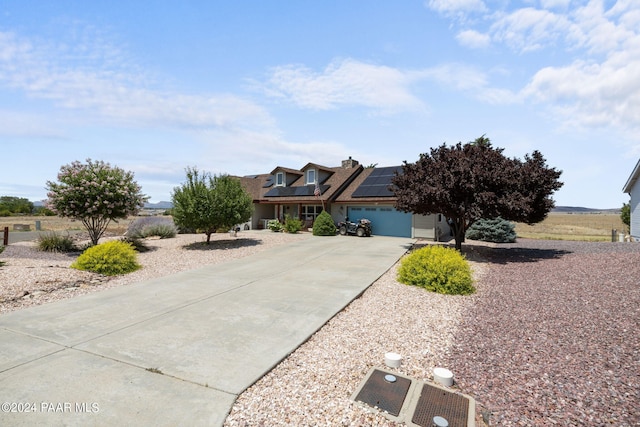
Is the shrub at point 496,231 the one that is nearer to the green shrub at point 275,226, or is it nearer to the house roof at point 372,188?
the house roof at point 372,188

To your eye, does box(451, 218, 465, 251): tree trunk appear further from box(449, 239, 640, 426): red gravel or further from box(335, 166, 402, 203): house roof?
box(335, 166, 402, 203): house roof

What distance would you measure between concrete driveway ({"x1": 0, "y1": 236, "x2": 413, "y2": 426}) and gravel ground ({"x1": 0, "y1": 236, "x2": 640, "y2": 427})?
1.36 ft

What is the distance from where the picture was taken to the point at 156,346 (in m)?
4.49

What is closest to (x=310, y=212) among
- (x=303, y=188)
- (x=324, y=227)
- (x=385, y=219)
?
(x=303, y=188)

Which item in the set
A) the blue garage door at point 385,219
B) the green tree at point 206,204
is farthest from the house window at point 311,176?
the green tree at point 206,204

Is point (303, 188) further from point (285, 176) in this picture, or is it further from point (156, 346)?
point (156, 346)

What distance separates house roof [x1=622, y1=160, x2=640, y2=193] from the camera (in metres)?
17.5

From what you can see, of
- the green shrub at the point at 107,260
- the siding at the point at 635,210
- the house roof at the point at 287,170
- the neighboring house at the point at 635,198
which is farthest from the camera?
the house roof at the point at 287,170

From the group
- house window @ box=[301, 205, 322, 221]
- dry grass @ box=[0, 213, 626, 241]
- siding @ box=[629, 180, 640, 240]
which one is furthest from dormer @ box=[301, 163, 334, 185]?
siding @ box=[629, 180, 640, 240]

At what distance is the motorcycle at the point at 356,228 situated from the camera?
19359 millimetres

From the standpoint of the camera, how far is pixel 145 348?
442 centimetres

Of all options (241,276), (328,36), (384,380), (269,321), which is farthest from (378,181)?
(384,380)

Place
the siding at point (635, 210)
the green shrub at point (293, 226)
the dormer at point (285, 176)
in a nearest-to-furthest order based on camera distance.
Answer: the siding at point (635, 210) → the green shrub at point (293, 226) → the dormer at point (285, 176)

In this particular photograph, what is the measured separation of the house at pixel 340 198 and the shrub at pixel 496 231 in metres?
2.43
